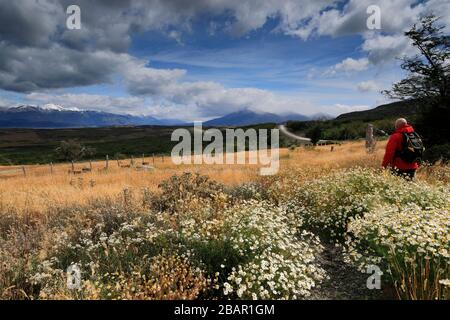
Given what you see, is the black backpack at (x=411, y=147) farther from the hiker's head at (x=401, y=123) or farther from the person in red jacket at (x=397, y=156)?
the hiker's head at (x=401, y=123)

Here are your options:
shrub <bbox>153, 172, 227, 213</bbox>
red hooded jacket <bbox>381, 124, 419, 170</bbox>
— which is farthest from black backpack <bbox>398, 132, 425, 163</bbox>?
shrub <bbox>153, 172, 227, 213</bbox>

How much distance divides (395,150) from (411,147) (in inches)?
19.1

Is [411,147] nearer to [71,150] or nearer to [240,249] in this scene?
[240,249]

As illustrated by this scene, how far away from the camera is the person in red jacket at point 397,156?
889 centimetres

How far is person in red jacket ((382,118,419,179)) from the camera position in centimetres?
889

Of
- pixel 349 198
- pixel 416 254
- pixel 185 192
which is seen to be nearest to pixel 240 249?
pixel 416 254

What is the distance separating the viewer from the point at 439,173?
11.0 meters

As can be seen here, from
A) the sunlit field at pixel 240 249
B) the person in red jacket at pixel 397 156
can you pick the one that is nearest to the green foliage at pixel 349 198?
the sunlit field at pixel 240 249

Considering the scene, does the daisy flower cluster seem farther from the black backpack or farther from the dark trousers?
the dark trousers
